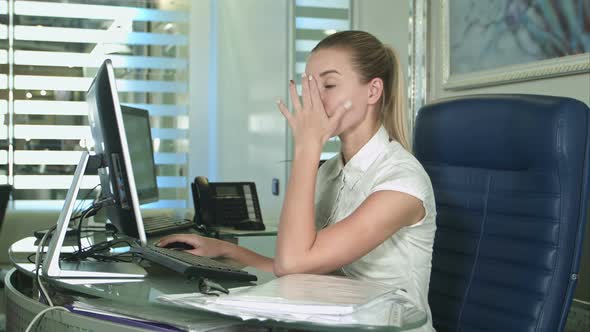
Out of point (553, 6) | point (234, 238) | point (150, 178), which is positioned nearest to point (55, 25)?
point (150, 178)

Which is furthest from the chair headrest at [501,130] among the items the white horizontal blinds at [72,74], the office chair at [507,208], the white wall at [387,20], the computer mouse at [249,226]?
the white horizontal blinds at [72,74]

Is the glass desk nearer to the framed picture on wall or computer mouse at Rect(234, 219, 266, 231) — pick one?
computer mouse at Rect(234, 219, 266, 231)

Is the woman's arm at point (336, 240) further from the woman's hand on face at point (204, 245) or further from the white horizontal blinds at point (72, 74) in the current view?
the white horizontal blinds at point (72, 74)

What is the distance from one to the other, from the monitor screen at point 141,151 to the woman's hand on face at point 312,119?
111cm

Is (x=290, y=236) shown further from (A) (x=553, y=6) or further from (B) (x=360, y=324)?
(A) (x=553, y=6)

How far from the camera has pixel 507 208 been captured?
1.37 metres

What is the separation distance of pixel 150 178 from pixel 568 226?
170 centimetres

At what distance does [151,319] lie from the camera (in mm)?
990

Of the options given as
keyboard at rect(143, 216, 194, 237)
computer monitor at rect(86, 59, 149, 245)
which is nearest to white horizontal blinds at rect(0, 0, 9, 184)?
keyboard at rect(143, 216, 194, 237)

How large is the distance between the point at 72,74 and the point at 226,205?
2466 mm

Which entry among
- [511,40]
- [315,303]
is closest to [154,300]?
[315,303]

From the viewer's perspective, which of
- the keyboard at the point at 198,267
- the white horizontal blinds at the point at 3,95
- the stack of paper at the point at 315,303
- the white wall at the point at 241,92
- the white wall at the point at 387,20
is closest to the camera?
the stack of paper at the point at 315,303

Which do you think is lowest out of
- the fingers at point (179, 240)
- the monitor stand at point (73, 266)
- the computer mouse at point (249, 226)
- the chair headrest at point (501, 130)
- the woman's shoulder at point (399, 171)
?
the computer mouse at point (249, 226)

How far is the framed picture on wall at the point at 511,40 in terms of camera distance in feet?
6.29
